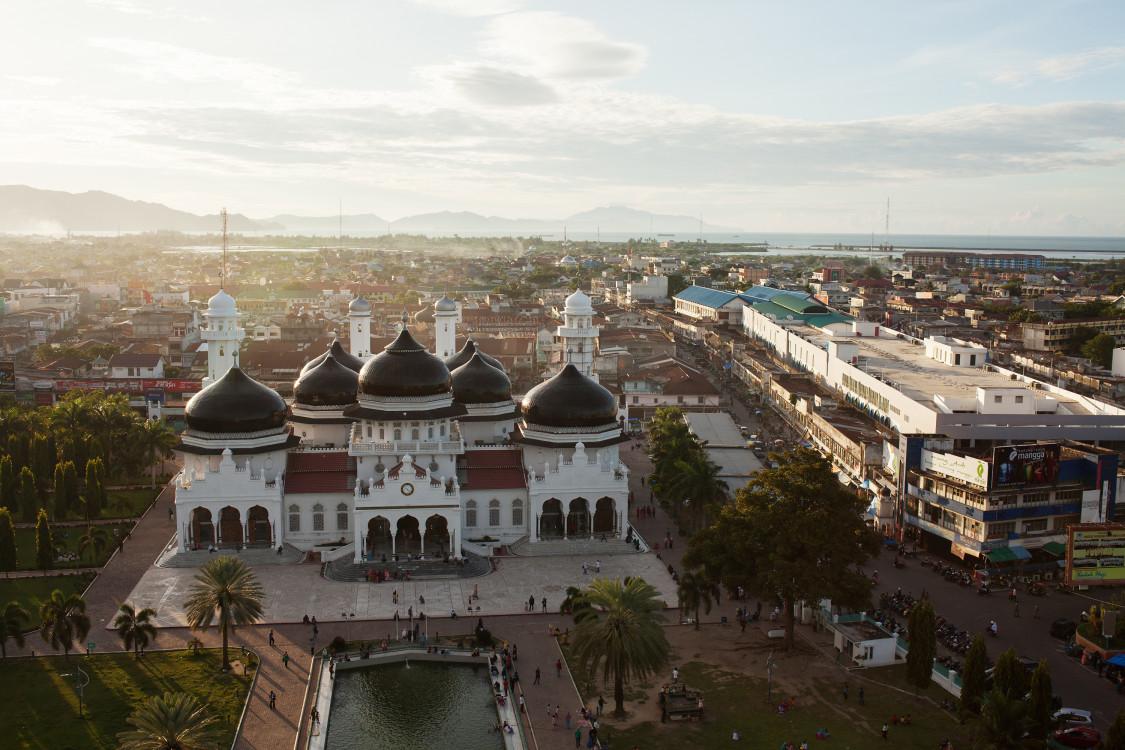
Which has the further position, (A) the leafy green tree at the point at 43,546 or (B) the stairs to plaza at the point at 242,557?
(B) the stairs to plaza at the point at 242,557

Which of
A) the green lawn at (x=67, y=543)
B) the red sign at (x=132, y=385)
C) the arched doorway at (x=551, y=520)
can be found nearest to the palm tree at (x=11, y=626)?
the green lawn at (x=67, y=543)

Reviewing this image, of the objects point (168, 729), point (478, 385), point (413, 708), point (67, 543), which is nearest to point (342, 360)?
point (478, 385)

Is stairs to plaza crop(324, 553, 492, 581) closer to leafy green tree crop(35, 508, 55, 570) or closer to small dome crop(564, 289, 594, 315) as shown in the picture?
leafy green tree crop(35, 508, 55, 570)

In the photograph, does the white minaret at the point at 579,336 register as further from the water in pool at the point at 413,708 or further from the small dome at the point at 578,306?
the water in pool at the point at 413,708

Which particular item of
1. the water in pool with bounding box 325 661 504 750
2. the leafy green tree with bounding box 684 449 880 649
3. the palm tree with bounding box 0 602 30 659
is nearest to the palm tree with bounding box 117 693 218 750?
the water in pool with bounding box 325 661 504 750

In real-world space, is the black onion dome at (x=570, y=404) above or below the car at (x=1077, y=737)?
above

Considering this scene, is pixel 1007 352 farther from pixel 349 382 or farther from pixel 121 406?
pixel 121 406
